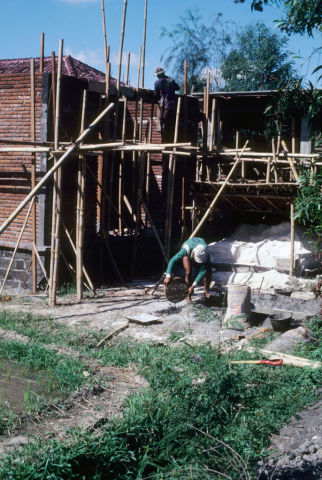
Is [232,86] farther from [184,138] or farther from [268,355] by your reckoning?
[268,355]

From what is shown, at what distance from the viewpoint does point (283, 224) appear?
43.3 ft

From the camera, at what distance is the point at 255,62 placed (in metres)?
30.3

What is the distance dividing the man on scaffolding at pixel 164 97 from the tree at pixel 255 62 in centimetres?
1843

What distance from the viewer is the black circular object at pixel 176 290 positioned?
370 inches

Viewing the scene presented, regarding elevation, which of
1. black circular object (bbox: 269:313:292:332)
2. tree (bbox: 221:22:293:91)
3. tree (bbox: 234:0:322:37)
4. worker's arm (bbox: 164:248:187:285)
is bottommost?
black circular object (bbox: 269:313:292:332)

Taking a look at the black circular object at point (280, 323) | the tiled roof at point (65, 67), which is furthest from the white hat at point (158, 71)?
the black circular object at point (280, 323)

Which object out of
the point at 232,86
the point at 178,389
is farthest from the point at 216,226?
the point at 232,86

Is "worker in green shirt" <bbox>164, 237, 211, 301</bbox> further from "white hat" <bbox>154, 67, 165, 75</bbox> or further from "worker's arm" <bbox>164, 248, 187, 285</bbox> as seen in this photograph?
"white hat" <bbox>154, 67, 165, 75</bbox>

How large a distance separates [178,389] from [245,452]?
0.98 meters

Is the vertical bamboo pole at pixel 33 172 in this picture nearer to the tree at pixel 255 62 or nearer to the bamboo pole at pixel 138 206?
the bamboo pole at pixel 138 206

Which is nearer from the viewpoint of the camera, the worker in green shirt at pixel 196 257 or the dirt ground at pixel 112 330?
the dirt ground at pixel 112 330

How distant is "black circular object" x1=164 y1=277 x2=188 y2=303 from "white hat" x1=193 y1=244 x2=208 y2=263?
52cm

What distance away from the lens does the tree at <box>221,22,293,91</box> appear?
3008cm

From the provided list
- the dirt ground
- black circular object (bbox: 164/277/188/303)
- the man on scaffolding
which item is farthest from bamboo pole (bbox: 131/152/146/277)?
black circular object (bbox: 164/277/188/303)
